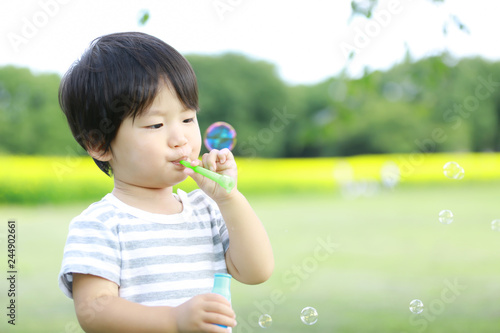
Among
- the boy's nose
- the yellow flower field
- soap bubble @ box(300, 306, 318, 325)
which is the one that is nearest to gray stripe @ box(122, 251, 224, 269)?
the boy's nose

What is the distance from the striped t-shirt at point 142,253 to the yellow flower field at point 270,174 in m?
8.53

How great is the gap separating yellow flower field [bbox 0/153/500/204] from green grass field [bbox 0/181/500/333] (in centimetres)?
73

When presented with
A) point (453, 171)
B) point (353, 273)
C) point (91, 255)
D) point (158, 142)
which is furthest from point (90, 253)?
point (353, 273)

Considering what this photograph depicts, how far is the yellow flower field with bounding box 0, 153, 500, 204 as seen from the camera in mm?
11737

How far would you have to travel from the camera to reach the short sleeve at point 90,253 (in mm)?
1066

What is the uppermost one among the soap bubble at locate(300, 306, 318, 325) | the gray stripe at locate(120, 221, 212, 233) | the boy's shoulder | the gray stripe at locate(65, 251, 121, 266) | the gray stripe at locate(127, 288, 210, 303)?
the boy's shoulder

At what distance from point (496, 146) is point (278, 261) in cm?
1997

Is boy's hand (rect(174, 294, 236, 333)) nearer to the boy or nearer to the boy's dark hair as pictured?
the boy

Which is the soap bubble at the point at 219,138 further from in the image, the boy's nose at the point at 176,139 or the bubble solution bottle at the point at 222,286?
the bubble solution bottle at the point at 222,286

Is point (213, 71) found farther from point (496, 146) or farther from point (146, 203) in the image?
point (146, 203)

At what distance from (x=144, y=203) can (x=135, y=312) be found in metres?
0.25

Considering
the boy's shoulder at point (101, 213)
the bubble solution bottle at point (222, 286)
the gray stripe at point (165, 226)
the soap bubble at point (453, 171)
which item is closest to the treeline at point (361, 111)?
the soap bubble at point (453, 171)

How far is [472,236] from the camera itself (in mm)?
7668

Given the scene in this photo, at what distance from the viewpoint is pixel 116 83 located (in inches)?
45.6
